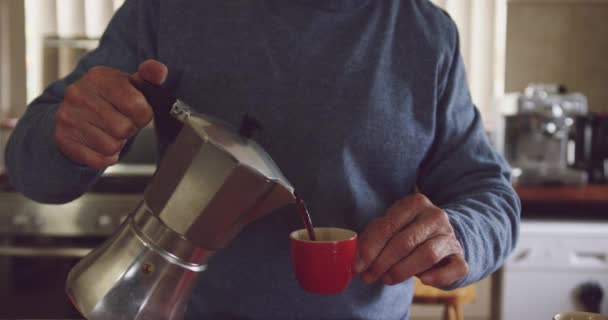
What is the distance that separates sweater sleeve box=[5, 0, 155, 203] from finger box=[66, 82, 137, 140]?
12 cm

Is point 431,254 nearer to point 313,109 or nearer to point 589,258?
point 313,109

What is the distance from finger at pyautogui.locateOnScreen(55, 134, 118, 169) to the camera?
67cm

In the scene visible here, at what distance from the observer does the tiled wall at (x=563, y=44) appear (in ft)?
8.16

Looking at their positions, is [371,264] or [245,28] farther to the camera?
[245,28]

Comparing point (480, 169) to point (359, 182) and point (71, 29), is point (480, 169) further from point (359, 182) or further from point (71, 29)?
point (71, 29)

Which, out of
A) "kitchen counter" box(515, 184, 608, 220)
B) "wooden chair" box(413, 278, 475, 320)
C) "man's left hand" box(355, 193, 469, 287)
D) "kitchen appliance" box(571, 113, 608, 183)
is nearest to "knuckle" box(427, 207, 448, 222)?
"man's left hand" box(355, 193, 469, 287)

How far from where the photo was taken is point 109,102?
2.09 feet

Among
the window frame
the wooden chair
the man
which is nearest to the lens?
the man

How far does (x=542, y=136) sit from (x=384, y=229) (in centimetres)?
164

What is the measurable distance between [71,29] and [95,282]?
2030 millimetres

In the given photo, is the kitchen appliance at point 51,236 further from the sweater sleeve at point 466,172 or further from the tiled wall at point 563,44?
the tiled wall at point 563,44

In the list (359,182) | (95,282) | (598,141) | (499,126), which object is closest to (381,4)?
(359,182)

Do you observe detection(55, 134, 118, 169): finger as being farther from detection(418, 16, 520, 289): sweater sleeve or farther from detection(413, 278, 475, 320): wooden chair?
detection(413, 278, 475, 320): wooden chair

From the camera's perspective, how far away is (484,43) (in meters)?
2.47
